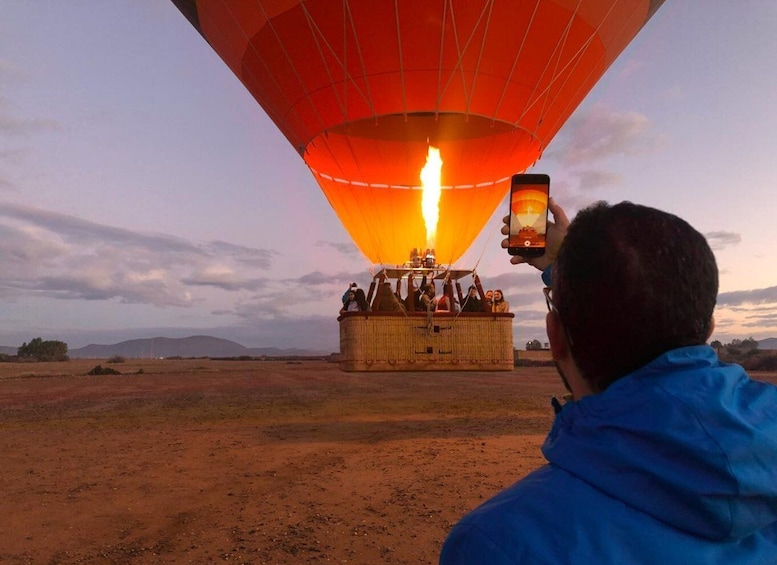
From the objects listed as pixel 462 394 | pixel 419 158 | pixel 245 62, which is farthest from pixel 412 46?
pixel 462 394

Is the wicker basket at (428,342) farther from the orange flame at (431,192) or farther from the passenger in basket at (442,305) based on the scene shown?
the orange flame at (431,192)

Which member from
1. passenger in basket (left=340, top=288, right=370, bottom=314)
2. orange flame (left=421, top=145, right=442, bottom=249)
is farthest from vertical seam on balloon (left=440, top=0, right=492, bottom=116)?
passenger in basket (left=340, top=288, right=370, bottom=314)

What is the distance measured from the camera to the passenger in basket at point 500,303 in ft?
17.0

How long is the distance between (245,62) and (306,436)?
936cm

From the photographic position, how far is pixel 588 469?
3.44 feet

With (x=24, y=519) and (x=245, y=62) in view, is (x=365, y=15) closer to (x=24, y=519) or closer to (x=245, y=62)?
(x=245, y=62)

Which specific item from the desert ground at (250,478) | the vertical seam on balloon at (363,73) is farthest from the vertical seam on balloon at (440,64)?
the desert ground at (250,478)

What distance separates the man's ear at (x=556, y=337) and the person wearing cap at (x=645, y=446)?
0.07 meters

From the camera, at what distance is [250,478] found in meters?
10.5

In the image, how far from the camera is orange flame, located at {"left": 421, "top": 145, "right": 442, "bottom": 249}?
797 centimetres

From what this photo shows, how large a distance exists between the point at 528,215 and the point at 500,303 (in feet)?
9.76

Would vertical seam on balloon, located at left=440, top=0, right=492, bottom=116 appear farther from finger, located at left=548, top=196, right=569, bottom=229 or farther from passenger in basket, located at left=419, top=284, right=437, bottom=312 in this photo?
finger, located at left=548, top=196, right=569, bottom=229

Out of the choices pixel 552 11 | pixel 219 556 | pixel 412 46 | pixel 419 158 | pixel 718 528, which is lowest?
pixel 219 556

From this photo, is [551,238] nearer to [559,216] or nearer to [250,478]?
[559,216]
